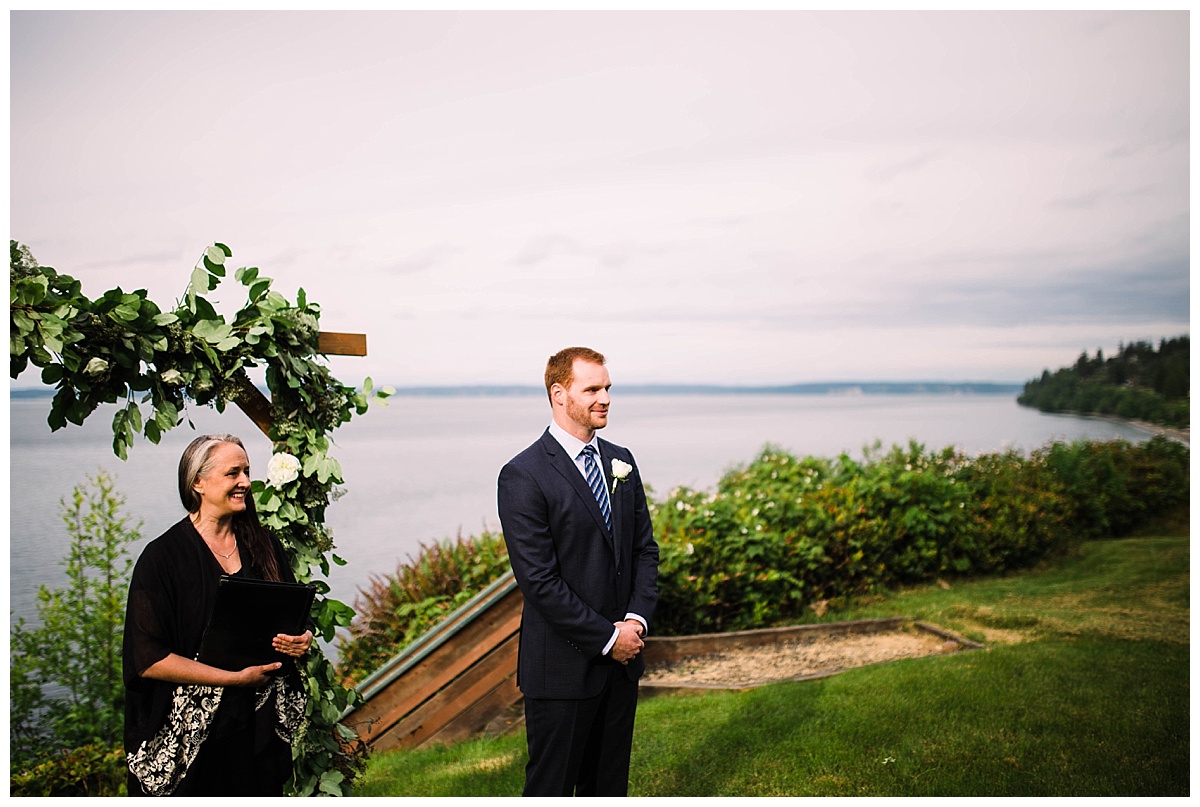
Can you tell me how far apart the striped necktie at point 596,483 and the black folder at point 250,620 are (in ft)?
3.34

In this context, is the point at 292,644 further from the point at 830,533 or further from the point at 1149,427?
the point at 1149,427

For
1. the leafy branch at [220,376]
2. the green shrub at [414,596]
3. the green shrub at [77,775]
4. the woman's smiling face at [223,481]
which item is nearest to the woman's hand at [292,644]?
the leafy branch at [220,376]

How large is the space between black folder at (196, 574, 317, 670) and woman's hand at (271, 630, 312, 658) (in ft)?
Answer: 0.05

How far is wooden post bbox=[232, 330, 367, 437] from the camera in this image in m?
3.22

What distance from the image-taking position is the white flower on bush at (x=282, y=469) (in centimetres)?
320

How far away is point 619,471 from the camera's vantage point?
315cm

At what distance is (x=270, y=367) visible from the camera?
3225mm

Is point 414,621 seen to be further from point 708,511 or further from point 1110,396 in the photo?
point 1110,396

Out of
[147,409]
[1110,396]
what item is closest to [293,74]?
[147,409]

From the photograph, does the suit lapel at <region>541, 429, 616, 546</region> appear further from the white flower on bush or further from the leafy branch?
the white flower on bush

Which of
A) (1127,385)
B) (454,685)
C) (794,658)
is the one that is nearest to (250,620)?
(454,685)

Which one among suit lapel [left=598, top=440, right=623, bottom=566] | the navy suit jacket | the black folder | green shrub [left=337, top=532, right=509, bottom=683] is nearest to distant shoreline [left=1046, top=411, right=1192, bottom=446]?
green shrub [left=337, top=532, right=509, bottom=683]

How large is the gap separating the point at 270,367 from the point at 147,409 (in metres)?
0.43

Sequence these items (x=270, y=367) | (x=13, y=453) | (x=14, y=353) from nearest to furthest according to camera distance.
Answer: (x=14, y=353)
(x=270, y=367)
(x=13, y=453)
